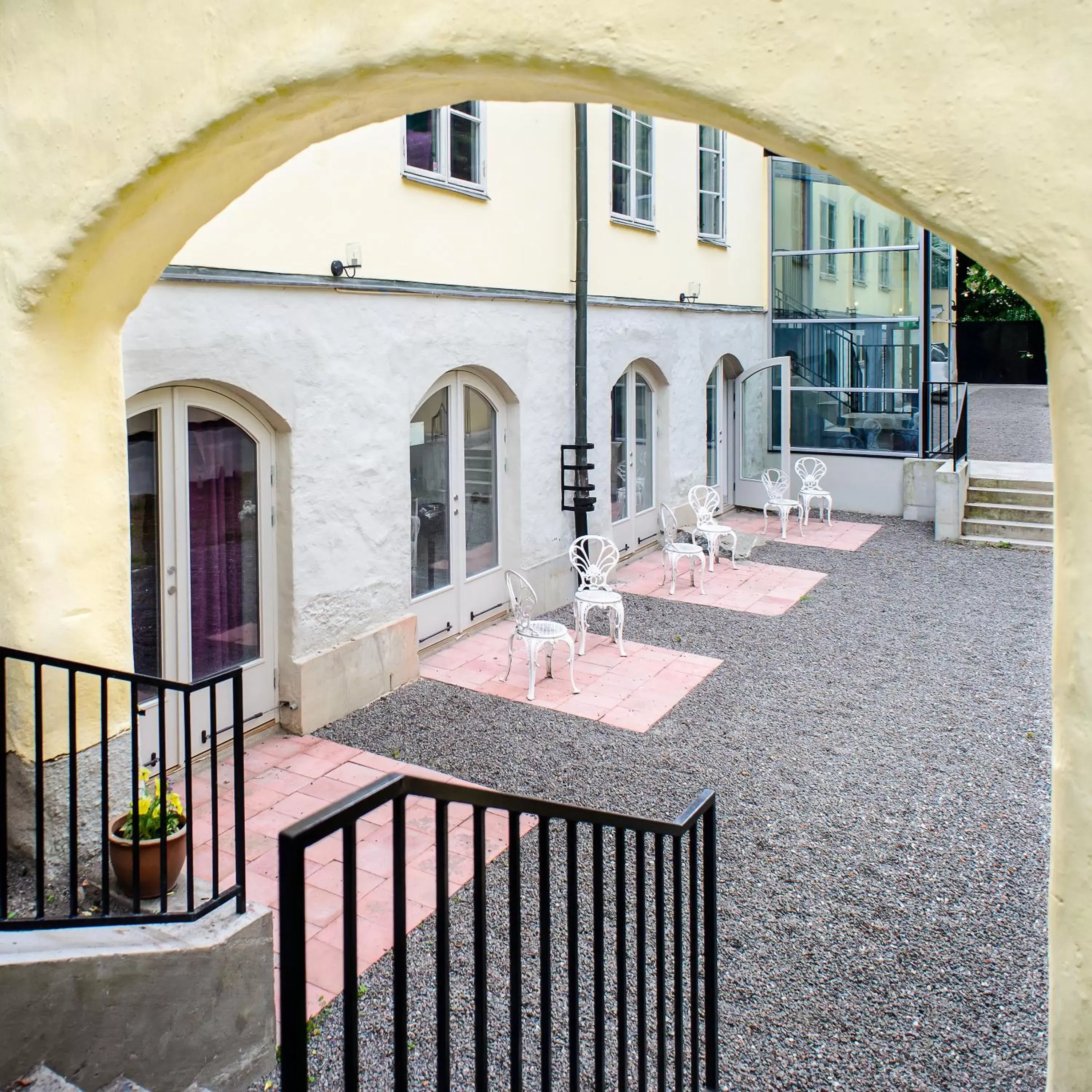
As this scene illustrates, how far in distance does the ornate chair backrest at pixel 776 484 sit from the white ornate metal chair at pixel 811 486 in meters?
0.24

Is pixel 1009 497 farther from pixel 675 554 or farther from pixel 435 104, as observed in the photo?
pixel 435 104

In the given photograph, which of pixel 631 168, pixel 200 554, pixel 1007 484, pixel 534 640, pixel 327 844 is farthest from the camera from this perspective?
pixel 1007 484

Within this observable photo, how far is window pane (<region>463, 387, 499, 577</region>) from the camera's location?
8.59 meters

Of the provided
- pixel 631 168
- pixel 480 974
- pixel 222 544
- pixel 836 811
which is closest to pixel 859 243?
pixel 631 168

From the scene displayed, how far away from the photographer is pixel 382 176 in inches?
281

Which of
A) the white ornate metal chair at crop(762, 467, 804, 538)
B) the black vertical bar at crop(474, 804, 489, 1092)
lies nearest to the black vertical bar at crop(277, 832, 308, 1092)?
the black vertical bar at crop(474, 804, 489, 1092)

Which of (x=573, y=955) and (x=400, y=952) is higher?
(x=400, y=952)

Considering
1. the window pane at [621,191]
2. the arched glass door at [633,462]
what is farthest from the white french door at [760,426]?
the window pane at [621,191]

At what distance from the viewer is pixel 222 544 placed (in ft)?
20.6

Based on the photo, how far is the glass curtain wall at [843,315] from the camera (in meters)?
14.4

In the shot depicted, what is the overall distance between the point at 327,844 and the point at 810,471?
11.3 meters

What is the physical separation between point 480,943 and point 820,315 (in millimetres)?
14075

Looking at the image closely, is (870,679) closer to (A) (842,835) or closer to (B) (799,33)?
(A) (842,835)

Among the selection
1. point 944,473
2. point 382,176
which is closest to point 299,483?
point 382,176
